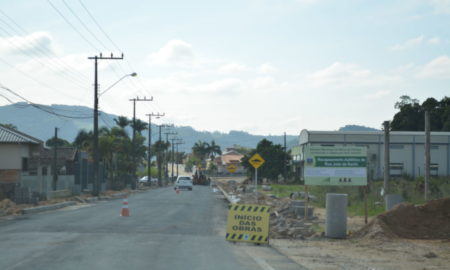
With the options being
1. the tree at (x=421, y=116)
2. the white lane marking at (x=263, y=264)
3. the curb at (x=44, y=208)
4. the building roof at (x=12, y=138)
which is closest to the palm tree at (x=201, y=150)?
the tree at (x=421, y=116)

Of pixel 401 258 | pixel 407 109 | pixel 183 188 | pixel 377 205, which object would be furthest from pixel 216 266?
pixel 407 109

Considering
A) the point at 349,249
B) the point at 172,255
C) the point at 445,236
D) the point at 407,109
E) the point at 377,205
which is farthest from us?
the point at 407,109

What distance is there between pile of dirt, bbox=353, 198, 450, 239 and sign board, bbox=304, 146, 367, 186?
353 cm

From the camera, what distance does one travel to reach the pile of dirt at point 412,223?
16578mm

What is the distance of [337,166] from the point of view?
69.5 feet

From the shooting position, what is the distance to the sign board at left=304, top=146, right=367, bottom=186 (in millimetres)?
21078

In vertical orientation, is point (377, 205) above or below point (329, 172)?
below

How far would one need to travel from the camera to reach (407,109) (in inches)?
3794

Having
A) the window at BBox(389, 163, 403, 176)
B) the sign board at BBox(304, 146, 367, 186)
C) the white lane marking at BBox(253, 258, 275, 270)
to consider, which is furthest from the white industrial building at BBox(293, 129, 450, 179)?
the white lane marking at BBox(253, 258, 275, 270)

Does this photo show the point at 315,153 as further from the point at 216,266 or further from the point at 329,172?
the point at 216,266

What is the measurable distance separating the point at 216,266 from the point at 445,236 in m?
8.42

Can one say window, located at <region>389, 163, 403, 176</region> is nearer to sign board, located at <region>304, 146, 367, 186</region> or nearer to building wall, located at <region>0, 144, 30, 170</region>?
building wall, located at <region>0, 144, 30, 170</region>

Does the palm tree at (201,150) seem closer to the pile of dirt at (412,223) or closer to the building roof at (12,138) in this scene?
the building roof at (12,138)

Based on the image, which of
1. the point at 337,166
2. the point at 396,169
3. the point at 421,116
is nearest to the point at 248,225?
the point at 337,166
